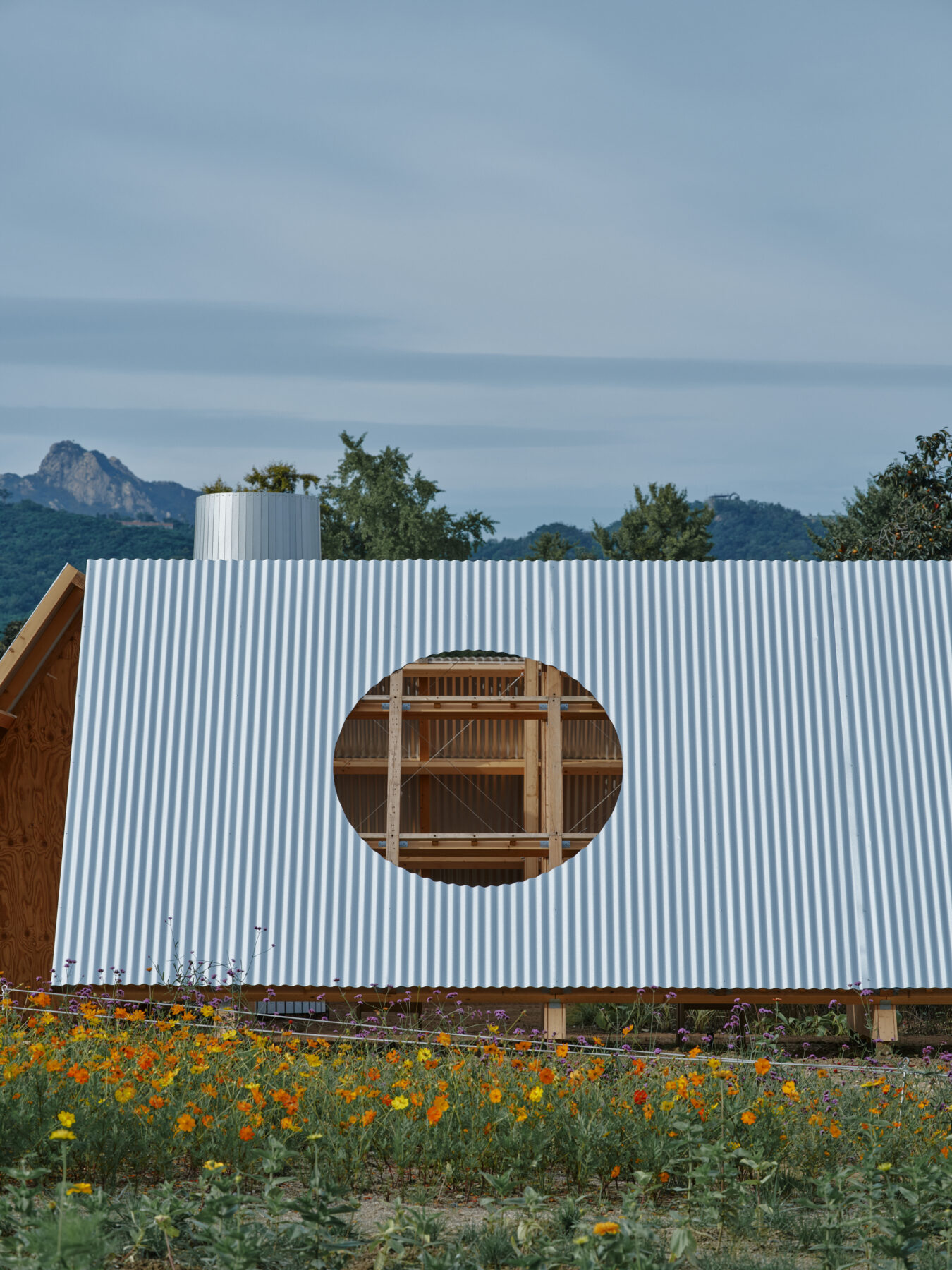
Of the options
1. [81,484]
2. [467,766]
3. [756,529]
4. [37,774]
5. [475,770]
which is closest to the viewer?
[37,774]

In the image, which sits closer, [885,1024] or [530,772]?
[885,1024]

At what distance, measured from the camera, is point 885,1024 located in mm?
10359

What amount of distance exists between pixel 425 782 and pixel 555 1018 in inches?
180

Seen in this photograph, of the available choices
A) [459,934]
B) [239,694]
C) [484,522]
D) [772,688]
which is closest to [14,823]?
[239,694]

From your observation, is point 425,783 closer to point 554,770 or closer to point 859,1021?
point 554,770

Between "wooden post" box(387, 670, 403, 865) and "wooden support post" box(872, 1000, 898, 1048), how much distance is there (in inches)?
161

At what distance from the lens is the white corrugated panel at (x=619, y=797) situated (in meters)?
10.4

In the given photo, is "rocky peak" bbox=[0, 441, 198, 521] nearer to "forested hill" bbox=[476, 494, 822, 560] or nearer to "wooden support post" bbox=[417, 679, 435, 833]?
"forested hill" bbox=[476, 494, 822, 560]

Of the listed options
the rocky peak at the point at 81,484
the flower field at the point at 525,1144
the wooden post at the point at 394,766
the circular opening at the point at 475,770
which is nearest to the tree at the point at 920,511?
the circular opening at the point at 475,770

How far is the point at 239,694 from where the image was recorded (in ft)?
36.1

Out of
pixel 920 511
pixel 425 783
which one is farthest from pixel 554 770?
pixel 920 511

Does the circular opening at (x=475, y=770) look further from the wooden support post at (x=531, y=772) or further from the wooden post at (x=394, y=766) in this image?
the wooden post at (x=394, y=766)

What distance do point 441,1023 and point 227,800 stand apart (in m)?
2.54

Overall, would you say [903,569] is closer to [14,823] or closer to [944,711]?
[944,711]
